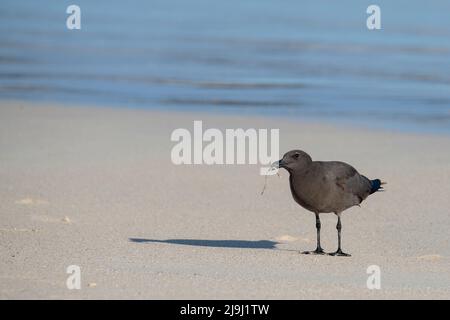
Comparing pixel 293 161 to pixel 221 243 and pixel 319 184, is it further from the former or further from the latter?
pixel 221 243

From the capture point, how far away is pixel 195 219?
10375mm

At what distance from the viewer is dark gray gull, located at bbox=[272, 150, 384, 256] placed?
9172 mm

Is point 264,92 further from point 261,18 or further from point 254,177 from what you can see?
point 261,18

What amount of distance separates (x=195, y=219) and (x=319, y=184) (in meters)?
1.59

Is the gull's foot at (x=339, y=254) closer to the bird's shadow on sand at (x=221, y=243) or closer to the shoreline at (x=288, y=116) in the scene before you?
the bird's shadow on sand at (x=221, y=243)

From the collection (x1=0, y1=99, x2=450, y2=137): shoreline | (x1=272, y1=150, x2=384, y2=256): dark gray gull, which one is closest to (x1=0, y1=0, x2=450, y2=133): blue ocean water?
(x1=0, y1=99, x2=450, y2=137): shoreline

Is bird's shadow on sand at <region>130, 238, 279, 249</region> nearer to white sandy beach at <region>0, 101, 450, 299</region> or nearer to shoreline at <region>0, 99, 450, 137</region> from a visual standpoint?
white sandy beach at <region>0, 101, 450, 299</region>

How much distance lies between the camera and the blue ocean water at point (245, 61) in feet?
55.0

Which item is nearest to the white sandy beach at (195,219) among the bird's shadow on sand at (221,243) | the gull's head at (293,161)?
the bird's shadow on sand at (221,243)

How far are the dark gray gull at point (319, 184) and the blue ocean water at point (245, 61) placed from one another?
18.1 ft

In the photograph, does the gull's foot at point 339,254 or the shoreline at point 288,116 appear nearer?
the gull's foot at point 339,254

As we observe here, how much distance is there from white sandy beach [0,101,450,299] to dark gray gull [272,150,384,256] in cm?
41

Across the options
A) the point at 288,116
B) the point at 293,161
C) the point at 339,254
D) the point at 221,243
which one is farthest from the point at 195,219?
the point at 288,116

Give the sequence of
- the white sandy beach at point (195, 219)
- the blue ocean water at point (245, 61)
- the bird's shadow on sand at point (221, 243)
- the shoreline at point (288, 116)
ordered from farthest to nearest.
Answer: the blue ocean water at point (245, 61)
the shoreline at point (288, 116)
the bird's shadow on sand at point (221, 243)
the white sandy beach at point (195, 219)
